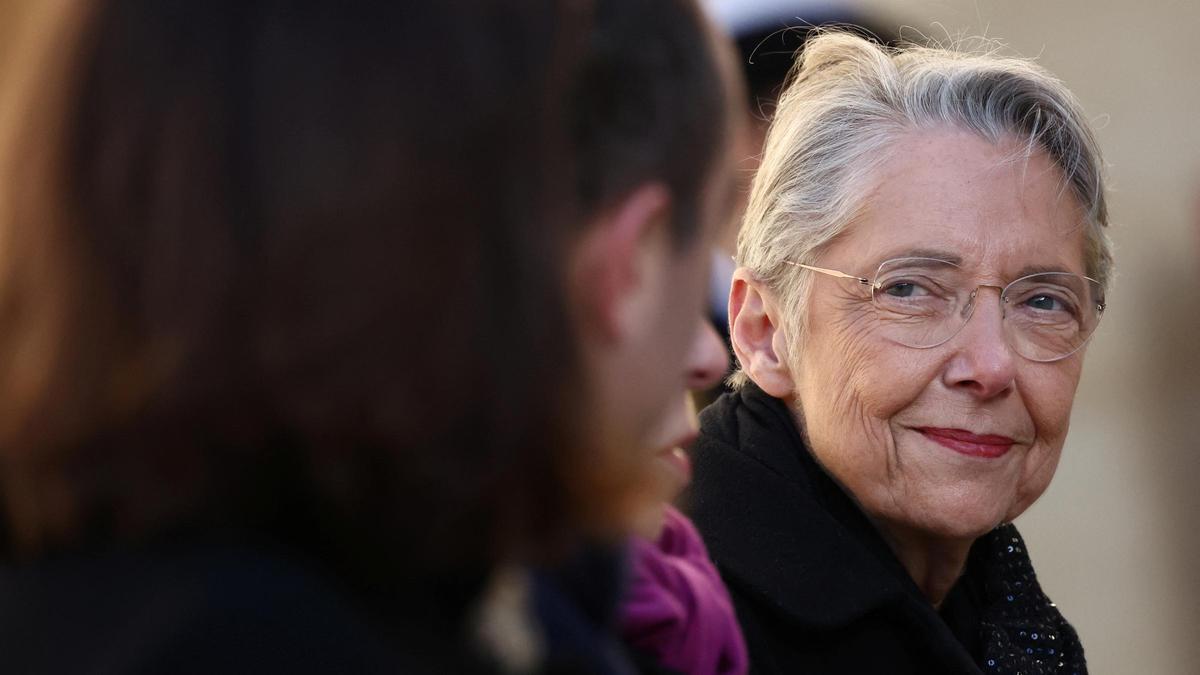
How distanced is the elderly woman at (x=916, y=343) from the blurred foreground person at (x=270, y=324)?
1.55m

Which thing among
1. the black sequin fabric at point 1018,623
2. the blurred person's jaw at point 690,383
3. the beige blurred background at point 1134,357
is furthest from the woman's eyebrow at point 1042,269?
the beige blurred background at point 1134,357

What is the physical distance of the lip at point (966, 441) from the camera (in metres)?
2.78

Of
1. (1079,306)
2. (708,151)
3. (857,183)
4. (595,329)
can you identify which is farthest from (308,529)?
(1079,306)

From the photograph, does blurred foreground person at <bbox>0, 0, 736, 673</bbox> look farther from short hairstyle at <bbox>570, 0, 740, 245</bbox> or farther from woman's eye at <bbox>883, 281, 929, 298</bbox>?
woman's eye at <bbox>883, 281, 929, 298</bbox>

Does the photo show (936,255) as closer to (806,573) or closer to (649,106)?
(806,573)

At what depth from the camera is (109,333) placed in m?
1.07

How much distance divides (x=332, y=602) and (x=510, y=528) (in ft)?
0.55

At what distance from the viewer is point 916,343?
110 inches

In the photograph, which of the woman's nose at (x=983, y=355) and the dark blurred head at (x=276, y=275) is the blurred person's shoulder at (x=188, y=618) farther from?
the woman's nose at (x=983, y=355)

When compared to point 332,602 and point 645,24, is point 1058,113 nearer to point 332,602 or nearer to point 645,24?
point 645,24

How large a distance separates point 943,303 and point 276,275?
1966mm

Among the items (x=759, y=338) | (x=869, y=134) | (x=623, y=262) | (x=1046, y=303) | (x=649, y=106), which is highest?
(x=649, y=106)

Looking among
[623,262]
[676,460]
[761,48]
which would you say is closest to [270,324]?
[623,262]

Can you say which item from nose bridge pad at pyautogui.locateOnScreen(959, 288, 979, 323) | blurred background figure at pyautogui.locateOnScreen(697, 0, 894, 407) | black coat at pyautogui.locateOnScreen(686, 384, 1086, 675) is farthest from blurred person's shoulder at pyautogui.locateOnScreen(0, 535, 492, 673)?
blurred background figure at pyautogui.locateOnScreen(697, 0, 894, 407)
